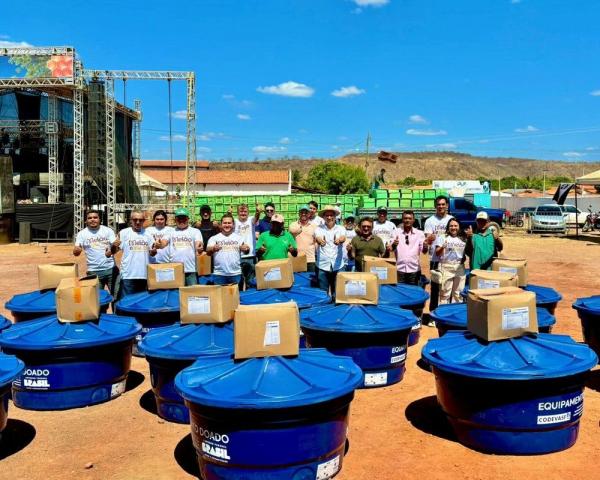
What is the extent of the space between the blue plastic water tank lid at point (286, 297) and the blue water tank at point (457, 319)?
1.37 m

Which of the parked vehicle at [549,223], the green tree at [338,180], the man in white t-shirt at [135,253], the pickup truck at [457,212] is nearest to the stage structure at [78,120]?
the pickup truck at [457,212]

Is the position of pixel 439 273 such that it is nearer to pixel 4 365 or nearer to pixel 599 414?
pixel 599 414

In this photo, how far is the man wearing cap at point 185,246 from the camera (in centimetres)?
802

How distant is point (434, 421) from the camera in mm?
5254

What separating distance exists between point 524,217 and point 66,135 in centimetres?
2893

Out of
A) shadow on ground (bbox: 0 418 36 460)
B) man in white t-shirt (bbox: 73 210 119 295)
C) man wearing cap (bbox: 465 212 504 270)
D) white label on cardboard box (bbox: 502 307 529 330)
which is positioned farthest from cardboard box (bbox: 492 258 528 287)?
shadow on ground (bbox: 0 418 36 460)

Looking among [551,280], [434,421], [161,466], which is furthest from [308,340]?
[551,280]

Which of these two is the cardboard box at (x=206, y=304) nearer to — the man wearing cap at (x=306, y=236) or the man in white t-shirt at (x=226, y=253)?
the man in white t-shirt at (x=226, y=253)

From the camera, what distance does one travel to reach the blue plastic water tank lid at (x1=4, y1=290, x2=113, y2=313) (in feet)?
21.5

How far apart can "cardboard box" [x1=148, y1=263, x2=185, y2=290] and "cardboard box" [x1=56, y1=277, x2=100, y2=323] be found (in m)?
1.43

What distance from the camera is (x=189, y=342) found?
16.6 ft

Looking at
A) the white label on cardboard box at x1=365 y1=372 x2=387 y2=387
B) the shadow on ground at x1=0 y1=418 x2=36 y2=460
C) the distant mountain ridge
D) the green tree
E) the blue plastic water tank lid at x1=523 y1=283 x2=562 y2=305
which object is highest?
the distant mountain ridge

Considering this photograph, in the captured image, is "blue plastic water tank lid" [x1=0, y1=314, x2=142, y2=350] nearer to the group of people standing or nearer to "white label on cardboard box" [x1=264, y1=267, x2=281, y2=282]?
"white label on cardboard box" [x1=264, y1=267, x2=281, y2=282]

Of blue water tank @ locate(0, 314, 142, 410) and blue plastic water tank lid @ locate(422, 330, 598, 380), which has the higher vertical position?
blue plastic water tank lid @ locate(422, 330, 598, 380)
